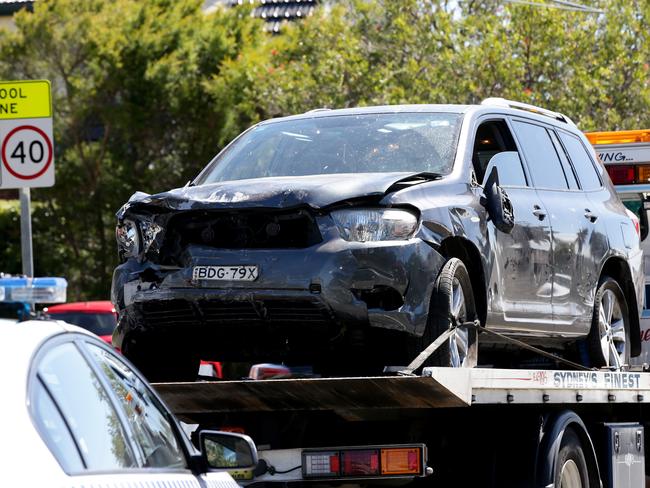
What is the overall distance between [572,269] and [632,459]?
1.29 meters

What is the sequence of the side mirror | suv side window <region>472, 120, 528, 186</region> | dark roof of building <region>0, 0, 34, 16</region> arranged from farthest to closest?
1. dark roof of building <region>0, 0, 34, 16</region>
2. suv side window <region>472, 120, 528, 186</region>
3. the side mirror

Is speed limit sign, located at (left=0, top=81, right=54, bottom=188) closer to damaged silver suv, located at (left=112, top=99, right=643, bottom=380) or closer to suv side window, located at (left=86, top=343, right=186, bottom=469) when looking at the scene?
damaged silver suv, located at (left=112, top=99, right=643, bottom=380)

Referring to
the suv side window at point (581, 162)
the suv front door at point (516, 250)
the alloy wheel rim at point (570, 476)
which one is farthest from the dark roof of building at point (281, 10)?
the alloy wheel rim at point (570, 476)

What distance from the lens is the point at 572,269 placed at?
895 cm

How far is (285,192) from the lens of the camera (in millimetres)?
7176

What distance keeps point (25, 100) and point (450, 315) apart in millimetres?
5656

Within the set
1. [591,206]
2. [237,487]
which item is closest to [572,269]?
[591,206]

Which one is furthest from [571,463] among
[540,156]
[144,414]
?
[144,414]

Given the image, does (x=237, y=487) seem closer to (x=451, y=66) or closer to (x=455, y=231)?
(x=455, y=231)

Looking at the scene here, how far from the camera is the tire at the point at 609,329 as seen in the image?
933 cm

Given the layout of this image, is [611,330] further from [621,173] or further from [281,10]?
[281,10]

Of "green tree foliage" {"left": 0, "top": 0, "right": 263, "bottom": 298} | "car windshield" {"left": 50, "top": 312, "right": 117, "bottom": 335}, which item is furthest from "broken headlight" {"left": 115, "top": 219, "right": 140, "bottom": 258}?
"green tree foliage" {"left": 0, "top": 0, "right": 263, "bottom": 298}

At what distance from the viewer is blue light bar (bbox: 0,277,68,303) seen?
584 cm

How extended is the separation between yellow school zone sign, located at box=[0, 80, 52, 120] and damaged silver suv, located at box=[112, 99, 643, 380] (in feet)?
10.8
